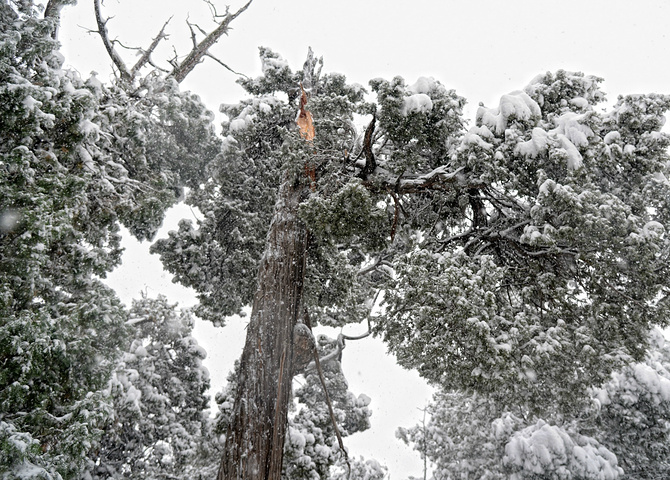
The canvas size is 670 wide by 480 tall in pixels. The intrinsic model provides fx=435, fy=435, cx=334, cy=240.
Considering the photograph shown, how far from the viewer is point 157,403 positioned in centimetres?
849

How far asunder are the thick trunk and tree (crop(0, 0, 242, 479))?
1247mm

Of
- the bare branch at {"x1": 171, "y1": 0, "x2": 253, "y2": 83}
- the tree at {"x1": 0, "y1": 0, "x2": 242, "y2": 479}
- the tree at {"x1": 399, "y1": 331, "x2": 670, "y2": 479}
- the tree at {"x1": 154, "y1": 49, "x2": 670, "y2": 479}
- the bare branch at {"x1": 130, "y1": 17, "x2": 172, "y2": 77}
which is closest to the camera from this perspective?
the tree at {"x1": 0, "y1": 0, "x2": 242, "y2": 479}

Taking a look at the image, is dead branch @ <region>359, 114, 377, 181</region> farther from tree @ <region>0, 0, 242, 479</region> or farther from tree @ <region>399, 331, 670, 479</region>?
tree @ <region>399, 331, 670, 479</region>

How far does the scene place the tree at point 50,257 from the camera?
3.59 metres

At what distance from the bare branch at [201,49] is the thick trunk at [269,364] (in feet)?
17.1

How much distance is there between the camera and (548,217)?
14.8 ft

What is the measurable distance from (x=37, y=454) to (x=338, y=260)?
402cm

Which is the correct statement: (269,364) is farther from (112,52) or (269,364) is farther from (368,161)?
(112,52)

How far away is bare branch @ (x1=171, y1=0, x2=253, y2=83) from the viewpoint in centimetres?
917

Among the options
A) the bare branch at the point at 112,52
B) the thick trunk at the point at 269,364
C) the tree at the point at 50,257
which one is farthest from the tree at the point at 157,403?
the bare branch at the point at 112,52

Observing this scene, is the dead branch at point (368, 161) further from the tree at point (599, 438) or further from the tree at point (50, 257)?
the tree at point (599, 438)

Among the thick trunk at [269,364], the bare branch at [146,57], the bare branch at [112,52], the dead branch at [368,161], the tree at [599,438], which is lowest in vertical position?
the thick trunk at [269,364]

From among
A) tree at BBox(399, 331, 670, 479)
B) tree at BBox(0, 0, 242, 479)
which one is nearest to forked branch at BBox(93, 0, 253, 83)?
tree at BBox(0, 0, 242, 479)

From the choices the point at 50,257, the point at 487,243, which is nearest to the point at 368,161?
the point at 487,243
